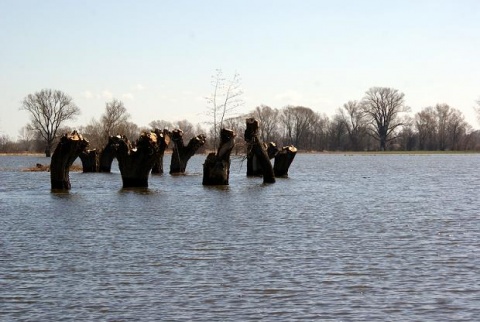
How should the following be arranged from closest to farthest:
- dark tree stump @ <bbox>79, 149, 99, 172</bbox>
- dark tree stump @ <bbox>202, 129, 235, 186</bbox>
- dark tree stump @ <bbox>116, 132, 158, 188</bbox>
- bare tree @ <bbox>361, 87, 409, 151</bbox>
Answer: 1. dark tree stump @ <bbox>116, 132, 158, 188</bbox>
2. dark tree stump @ <bbox>202, 129, 235, 186</bbox>
3. dark tree stump @ <bbox>79, 149, 99, 172</bbox>
4. bare tree @ <bbox>361, 87, 409, 151</bbox>

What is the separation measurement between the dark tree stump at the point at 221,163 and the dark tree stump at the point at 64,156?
22.6 feet

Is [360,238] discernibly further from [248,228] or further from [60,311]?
[60,311]

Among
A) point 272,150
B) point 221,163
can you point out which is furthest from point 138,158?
point 272,150

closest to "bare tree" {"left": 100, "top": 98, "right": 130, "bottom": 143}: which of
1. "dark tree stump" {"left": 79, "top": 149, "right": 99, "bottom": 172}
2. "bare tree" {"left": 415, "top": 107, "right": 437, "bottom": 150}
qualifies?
"dark tree stump" {"left": 79, "top": 149, "right": 99, "bottom": 172}

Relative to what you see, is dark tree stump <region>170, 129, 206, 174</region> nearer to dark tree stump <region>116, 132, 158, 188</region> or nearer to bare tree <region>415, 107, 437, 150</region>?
dark tree stump <region>116, 132, 158, 188</region>

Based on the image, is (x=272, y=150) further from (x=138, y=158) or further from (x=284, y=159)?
(x=138, y=158)

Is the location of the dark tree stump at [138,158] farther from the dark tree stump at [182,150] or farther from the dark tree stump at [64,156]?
the dark tree stump at [182,150]

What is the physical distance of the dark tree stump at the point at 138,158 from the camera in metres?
39.8

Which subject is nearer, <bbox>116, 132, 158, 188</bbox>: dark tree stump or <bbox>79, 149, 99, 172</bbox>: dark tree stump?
<bbox>116, 132, 158, 188</bbox>: dark tree stump

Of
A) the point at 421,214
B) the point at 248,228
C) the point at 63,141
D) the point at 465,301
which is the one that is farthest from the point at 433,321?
the point at 63,141

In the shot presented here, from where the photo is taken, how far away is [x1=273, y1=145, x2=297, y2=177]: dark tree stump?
53.3 m

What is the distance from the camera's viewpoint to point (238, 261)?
692 inches

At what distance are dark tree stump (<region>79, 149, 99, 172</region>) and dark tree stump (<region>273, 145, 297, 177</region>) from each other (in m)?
17.2

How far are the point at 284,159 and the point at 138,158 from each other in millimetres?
16613
